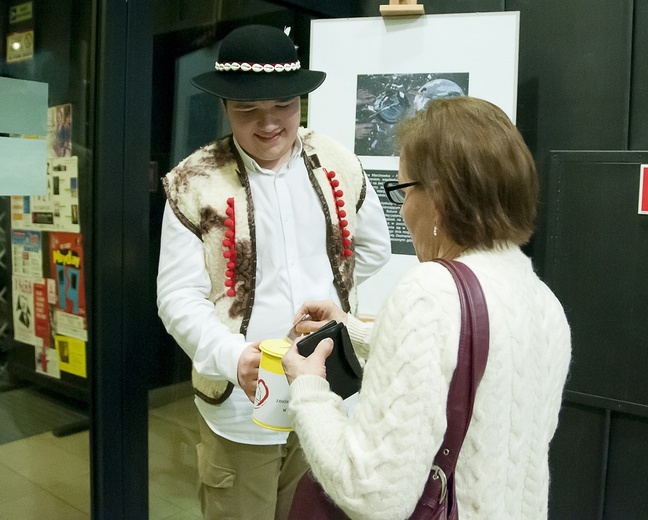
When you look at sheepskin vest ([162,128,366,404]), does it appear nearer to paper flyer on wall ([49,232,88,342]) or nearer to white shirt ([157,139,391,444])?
white shirt ([157,139,391,444])

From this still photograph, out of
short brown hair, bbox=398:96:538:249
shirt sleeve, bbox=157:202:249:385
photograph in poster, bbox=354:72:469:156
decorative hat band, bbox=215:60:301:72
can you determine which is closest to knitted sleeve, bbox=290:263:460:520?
short brown hair, bbox=398:96:538:249

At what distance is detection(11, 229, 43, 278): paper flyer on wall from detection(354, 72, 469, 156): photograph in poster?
112 cm

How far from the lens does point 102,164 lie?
1.88 m

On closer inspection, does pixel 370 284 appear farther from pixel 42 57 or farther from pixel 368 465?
pixel 368 465

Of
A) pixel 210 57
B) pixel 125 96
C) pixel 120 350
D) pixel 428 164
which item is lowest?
pixel 120 350

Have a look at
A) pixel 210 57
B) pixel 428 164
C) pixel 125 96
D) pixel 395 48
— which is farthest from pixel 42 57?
pixel 428 164

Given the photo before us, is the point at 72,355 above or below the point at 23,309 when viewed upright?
below

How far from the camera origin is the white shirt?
4.75 ft

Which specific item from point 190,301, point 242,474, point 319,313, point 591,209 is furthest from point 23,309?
point 591,209

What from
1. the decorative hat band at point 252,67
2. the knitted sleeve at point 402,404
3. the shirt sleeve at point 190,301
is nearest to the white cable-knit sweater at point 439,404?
the knitted sleeve at point 402,404

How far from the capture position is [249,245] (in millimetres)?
1521

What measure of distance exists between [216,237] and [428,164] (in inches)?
25.5

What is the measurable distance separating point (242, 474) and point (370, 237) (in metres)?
0.69

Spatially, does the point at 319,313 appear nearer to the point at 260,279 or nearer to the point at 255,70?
the point at 260,279
